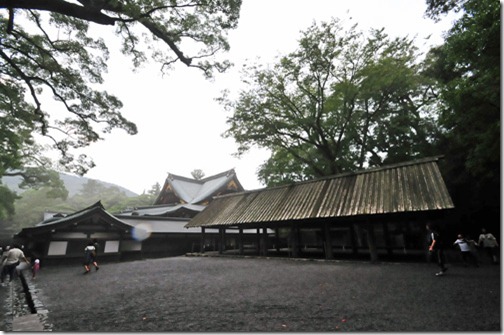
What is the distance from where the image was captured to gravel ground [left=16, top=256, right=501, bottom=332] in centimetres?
410

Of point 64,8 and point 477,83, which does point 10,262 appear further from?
point 477,83

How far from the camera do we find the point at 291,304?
5254mm

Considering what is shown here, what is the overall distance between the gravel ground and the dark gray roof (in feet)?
9.73

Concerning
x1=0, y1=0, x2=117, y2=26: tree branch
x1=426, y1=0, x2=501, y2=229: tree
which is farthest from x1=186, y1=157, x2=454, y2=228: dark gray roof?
x1=0, y1=0, x2=117, y2=26: tree branch

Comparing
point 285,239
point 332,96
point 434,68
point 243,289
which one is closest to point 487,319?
point 243,289

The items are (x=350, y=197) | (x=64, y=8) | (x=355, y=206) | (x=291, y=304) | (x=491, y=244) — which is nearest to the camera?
(x=291, y=304)

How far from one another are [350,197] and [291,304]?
8.68 m

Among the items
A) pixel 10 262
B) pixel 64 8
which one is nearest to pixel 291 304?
pixel 64 8

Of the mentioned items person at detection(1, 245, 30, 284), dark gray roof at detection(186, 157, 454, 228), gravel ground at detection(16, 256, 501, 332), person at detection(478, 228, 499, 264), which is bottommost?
person at detection(1, 245, 30, 284)

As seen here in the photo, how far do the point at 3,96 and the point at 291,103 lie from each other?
53.3 ft

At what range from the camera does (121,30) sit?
966 centimetres

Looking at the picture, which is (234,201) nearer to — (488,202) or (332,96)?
(332,96)

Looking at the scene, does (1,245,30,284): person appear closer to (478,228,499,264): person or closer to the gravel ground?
the gravel ground

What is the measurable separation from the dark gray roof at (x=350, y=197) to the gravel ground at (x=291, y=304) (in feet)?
9.73
